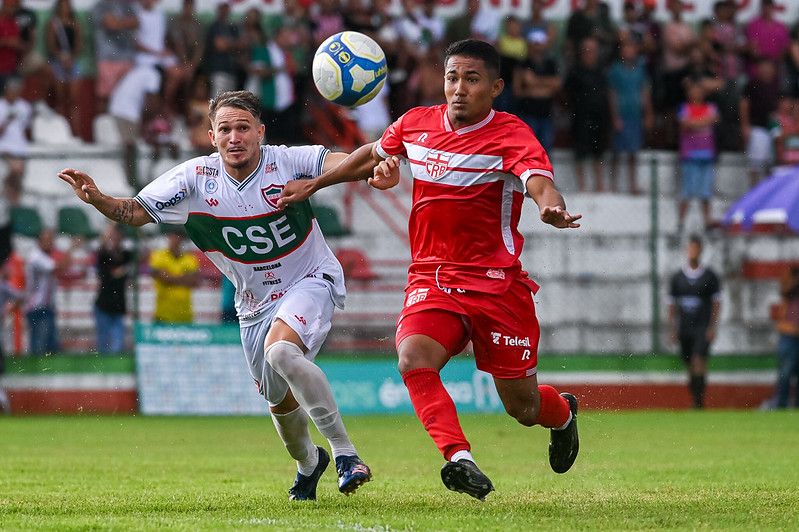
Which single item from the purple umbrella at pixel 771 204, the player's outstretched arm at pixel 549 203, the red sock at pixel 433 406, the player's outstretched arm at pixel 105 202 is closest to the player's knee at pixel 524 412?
the red sock at pixel 433 406

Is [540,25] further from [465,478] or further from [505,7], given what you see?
[465,478]

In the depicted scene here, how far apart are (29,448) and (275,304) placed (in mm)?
5589

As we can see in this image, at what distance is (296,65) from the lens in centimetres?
1722

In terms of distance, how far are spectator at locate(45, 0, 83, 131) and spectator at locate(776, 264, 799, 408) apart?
1087cm

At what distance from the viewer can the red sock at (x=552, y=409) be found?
721cm

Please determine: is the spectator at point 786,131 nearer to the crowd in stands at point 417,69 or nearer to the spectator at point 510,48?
the crowd in stands at point 417,69

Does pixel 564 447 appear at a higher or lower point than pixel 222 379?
higher

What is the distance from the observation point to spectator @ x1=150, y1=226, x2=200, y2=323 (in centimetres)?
1575

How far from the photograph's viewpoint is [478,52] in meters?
6.74

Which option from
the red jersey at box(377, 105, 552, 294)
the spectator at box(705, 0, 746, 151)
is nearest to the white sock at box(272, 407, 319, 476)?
the red jersey at box(377, 105, 552, 294)

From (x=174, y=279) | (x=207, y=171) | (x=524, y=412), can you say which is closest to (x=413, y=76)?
(x=174, y=279)

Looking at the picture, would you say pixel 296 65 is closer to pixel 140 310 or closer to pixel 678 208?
pixel 140 310

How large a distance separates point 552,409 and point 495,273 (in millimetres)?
1096

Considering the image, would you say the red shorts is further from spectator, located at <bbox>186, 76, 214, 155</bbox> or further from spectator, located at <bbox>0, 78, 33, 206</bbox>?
spectator, located at <bbox>0, 78, 33, 206</bbox>
